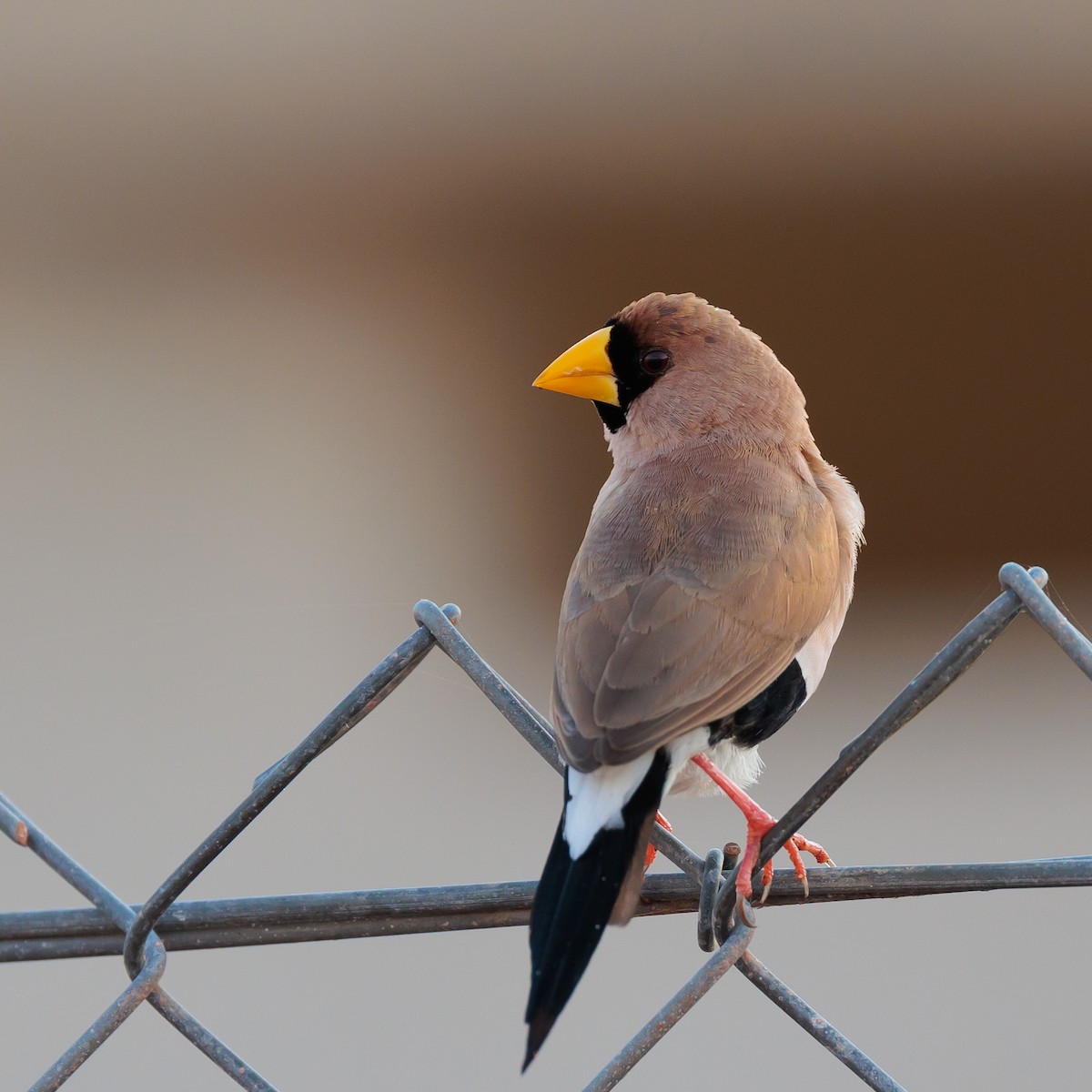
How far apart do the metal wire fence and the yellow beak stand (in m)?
0.96

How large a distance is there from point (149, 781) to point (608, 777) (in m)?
2.75

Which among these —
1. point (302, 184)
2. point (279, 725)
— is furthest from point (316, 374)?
point (279, 725)

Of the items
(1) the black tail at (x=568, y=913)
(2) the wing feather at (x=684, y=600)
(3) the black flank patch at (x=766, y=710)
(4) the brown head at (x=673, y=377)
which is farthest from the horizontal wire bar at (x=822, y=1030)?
(4) the brown head at (x=673, y=377)

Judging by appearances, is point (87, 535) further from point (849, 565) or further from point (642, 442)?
point (849, 565)

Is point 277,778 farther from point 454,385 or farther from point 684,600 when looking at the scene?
point 454,385

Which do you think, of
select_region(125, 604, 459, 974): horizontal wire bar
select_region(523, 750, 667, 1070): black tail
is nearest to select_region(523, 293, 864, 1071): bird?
select_region(523, 750, 667, 1070): black tail

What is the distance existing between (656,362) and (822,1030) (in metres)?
1.24

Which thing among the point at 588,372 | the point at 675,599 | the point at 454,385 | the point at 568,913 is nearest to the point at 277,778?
the point at 568,913

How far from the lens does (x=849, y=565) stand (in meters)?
1.85

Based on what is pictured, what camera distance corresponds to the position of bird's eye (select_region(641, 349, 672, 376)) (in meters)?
2.16

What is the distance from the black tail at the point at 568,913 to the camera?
1.08 m

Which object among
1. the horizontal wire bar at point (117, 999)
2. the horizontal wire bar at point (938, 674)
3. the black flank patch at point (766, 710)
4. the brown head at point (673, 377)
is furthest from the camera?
the brown head at point (673, 377)

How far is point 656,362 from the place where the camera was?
2.16 metres

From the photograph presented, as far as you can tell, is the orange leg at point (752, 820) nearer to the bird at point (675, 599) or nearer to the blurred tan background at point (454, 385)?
the bird at point (675, 599)
